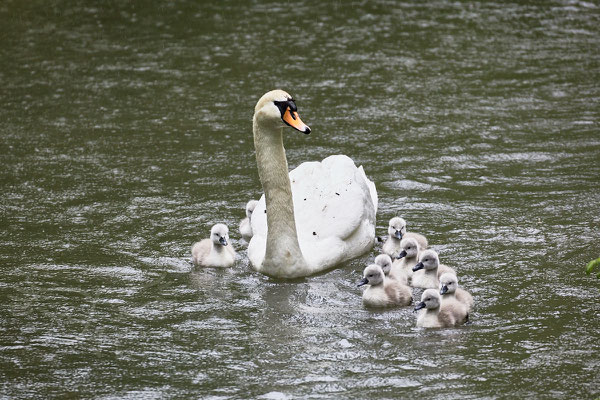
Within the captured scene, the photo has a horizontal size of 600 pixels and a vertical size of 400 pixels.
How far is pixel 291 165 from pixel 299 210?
10.2 feet

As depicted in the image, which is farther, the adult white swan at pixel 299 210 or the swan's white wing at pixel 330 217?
the swan's white wing at pixel 330 217

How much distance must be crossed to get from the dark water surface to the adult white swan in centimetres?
22

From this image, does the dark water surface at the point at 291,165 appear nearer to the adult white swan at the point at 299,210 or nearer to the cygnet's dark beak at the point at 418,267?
the adult white swan at the point at 299,210

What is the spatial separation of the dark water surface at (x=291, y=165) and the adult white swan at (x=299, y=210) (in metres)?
0.22

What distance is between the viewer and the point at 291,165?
13930mm

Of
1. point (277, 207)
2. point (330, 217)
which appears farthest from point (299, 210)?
point (277, 207)

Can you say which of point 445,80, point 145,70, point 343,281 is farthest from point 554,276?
point 145,70

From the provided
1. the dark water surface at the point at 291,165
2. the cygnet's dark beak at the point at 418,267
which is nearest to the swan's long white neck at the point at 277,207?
the dark water surface at the point at 291,165

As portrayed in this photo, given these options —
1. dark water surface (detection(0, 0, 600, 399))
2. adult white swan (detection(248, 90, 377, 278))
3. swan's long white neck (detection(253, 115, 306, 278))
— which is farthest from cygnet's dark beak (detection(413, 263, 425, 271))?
swan's long white neck (detection(253, 115, 306, 278))

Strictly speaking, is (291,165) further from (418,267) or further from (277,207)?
(418,267)

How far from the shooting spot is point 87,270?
10.3 meters

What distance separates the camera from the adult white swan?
9.99 metres

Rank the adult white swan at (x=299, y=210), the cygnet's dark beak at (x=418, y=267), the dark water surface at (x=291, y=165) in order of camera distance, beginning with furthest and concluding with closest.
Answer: the adult white swan at (x=299, y=210), the cygnet's dark beak at (x=418, y=267), the dark water surface at (x=291, y=165)

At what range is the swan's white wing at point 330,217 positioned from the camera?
1035 cm
